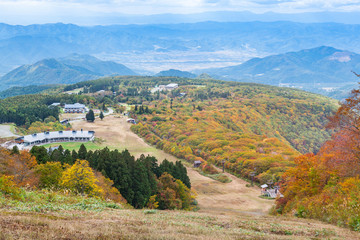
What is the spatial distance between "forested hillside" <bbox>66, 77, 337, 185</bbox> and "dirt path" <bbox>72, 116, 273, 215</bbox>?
404 cm

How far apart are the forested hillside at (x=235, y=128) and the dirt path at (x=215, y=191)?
4039 millimetres

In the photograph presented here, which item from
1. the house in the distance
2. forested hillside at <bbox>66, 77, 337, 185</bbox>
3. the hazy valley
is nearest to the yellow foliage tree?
the hazy valley

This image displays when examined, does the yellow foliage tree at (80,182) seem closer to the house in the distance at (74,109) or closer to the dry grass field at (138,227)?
the dry grass field at (138,227)

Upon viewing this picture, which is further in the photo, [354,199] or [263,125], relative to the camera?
[263,125]

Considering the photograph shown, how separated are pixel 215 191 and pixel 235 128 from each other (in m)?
74.4

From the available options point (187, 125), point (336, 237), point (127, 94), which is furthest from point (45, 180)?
point (127, 94)

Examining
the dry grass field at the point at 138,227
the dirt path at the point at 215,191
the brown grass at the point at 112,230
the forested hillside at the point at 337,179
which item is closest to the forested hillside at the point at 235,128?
the dirt path at the point at 215,191


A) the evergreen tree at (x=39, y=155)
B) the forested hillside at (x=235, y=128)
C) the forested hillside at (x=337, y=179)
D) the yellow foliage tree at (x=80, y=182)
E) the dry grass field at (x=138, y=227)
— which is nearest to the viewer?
the dry grass field at (x=138, y=227)

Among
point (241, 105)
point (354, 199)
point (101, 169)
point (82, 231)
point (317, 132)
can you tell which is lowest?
point (317, 132)

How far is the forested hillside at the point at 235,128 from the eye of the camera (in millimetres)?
69088

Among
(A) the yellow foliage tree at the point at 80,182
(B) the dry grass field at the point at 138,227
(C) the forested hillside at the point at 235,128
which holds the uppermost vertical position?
(B) the dry grass field at the point at 138,227

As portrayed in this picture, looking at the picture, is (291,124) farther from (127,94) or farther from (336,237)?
(336,237)

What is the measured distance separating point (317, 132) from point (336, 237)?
14452cm

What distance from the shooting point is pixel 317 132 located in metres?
149
